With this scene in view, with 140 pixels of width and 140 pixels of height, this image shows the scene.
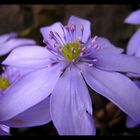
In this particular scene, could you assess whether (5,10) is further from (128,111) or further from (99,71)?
(128,111)

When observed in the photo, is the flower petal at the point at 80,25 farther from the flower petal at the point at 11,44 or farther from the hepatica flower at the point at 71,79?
the flower petal at the point at 11,44

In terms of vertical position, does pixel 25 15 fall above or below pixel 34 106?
above

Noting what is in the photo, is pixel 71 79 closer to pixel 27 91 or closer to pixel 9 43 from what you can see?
pixel 27 91

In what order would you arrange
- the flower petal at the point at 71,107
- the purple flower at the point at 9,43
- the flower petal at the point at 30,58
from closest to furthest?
the flower petal at the point at 71,107
the flower petal at the point at 30,58
the purple flower at the point at 9,43

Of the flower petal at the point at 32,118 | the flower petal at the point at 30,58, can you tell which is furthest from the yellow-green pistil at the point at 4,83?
the flower petal at the point at 32,118

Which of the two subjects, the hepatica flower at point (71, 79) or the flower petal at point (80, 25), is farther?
the flower petal at point (80, 25)
